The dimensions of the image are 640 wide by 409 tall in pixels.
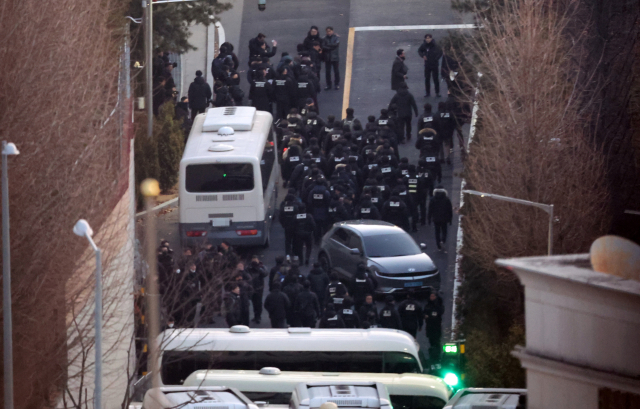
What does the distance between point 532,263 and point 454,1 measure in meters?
25.4

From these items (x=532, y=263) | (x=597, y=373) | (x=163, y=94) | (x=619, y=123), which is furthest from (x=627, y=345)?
(x=163, y=94)

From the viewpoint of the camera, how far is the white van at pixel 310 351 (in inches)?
784

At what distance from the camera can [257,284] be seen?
2353 centimetres

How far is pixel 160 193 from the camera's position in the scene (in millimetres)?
32312

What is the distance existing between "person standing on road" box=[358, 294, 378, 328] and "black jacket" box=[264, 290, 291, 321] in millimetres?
1546

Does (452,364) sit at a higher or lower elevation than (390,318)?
lower

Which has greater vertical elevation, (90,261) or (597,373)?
(597,373)

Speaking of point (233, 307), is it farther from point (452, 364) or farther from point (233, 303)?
point (452, 364)

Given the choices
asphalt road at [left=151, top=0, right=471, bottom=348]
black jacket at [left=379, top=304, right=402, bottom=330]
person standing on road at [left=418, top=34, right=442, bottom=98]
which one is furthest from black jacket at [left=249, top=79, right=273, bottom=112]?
black jacket at [left=379, top=304, right=402, bottom=330]

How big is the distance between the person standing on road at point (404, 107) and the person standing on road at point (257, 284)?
1002cm

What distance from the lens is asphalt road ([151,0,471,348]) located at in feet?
121

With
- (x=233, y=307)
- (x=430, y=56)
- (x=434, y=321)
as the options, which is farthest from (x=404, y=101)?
(x=233, y=307)

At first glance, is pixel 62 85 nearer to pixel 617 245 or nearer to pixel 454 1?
pixel 617 245

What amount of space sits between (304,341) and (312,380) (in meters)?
1.20
